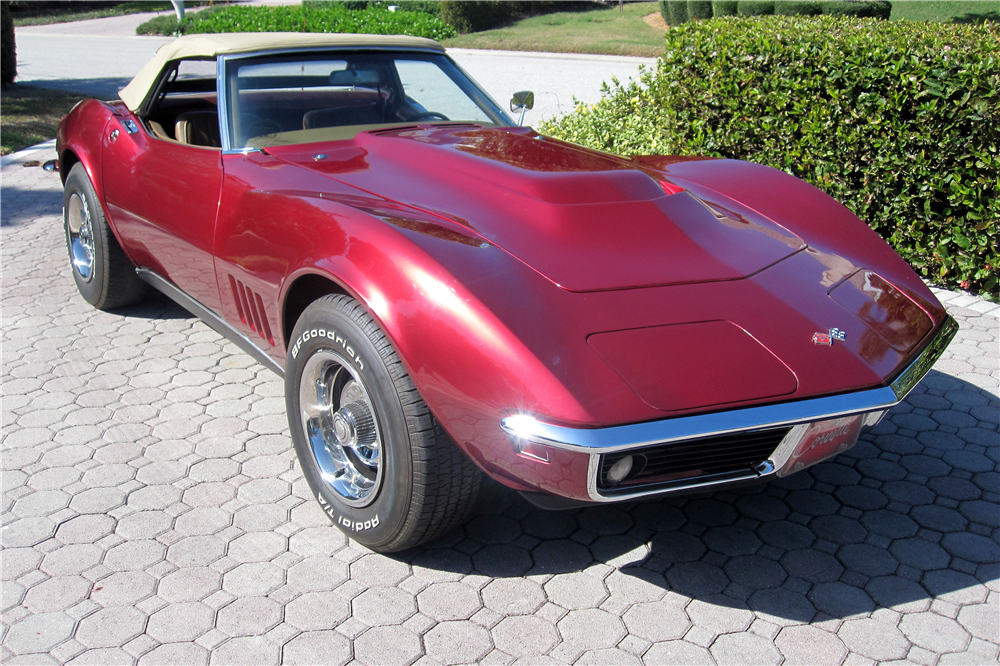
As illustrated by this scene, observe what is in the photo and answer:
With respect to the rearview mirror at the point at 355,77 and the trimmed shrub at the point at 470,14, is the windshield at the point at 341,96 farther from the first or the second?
the trimmed shrub at the point at 470,14

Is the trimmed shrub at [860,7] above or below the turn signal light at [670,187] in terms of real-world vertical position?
above

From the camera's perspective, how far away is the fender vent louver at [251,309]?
3016 mm

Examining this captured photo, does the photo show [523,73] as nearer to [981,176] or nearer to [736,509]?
[981,176]

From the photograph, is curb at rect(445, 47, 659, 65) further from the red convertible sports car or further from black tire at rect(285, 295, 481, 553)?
black tire at rect(285, 295, 481, 553)

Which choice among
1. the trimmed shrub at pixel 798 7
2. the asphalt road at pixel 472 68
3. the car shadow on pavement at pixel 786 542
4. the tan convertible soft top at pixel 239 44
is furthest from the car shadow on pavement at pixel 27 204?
the trimmed shrub at pixel 798 7

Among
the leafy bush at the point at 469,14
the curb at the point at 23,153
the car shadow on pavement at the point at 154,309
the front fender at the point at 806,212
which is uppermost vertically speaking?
the leafy bush at the point at 469,14

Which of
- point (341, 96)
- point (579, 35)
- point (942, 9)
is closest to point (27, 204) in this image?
point (341, 96)

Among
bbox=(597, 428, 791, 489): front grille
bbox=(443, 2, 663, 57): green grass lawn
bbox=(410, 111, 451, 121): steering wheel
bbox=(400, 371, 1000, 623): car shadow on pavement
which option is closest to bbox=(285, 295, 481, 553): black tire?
bbox=(400, 371, 1000, 623): car shadow on pavement

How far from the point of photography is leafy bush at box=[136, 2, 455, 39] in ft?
61.0

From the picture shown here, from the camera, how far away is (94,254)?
4355 millimetres

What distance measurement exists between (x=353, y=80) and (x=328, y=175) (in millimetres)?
972

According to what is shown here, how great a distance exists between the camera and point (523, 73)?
14664 mm

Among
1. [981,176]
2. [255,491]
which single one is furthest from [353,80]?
[981,176]

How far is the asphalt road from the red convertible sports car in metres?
6.91
